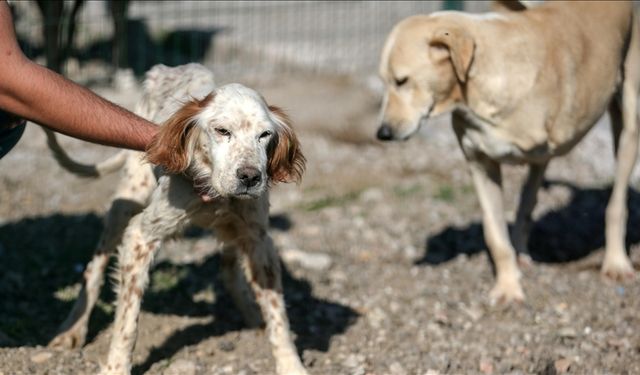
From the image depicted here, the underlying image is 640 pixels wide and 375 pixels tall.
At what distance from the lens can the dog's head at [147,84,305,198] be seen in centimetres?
403

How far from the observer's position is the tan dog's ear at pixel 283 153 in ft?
13.9

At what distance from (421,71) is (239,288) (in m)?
1.52

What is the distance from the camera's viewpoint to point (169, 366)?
15.9 feet

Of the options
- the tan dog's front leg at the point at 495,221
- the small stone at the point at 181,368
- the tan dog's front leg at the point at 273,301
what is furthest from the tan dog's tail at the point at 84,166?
the tan dog's front leg at the point at 495,221

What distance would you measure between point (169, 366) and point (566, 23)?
2.93 metres

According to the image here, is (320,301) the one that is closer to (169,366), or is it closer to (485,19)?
(169,366)

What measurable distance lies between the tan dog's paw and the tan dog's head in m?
1.00

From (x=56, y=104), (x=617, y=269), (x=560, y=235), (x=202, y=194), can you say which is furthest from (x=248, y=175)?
(x=560, y=235)

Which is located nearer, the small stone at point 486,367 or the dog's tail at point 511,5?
the small stone at point 486,367

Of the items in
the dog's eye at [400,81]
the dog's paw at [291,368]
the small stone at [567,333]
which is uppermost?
the dog's eye at [400,81]

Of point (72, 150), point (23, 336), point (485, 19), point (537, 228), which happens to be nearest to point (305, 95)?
point (72, 150)

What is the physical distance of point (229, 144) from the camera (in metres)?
4.11

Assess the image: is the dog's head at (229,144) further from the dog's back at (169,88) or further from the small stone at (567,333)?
the small stone at (567,333)

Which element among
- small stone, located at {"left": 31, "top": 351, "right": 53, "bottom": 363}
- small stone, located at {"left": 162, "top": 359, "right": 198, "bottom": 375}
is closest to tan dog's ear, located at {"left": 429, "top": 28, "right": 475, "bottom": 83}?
small stone, located at {"left": 162, "top": 359, "right": 198, "bottom": 375}
